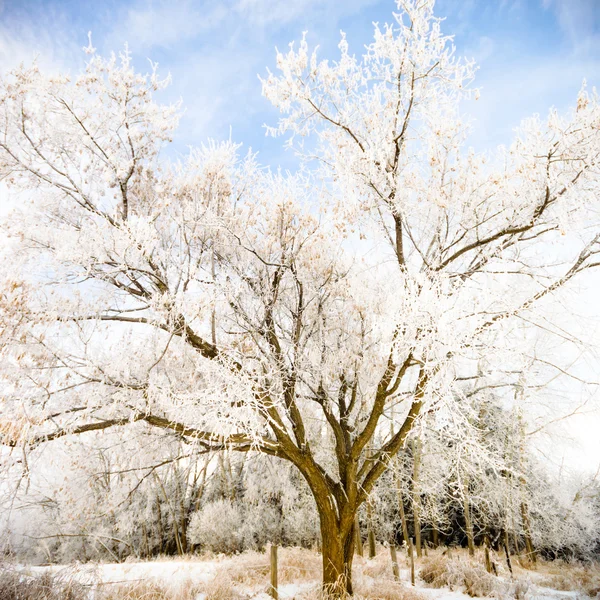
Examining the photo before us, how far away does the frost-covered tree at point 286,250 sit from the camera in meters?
4.55

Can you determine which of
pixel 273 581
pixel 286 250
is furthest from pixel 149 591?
pixel 286 250

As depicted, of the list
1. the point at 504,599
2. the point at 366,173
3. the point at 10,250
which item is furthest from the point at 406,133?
the point at 504,599

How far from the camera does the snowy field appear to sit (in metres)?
4.46

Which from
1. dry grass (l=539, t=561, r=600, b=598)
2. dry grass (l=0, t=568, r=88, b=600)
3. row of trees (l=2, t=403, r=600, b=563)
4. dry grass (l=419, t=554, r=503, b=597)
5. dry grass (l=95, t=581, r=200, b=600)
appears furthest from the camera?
dry grass (l=539, t=561, r=600, b=598)

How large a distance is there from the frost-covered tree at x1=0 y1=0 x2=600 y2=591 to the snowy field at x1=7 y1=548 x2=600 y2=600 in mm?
1279

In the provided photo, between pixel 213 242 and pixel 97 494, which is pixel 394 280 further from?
pixel 97 494

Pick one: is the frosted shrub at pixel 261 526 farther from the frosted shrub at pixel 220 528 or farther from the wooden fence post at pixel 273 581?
the wooden fence post at pixel 273 581

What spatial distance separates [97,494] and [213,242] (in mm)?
4513

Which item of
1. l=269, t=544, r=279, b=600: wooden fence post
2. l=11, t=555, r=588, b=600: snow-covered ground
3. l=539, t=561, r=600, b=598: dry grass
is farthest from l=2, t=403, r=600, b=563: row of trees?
l=269, t=544, r=279, b=600: wooden fence post

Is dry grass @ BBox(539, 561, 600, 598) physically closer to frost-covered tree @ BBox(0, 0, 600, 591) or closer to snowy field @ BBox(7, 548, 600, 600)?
snowy field @ BBox(7, 548, 600, 600)

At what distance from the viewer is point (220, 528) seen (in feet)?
55.3

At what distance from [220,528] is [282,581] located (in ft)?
37.1

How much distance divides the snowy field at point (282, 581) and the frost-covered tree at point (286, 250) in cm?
128

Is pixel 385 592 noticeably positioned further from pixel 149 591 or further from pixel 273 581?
pixel 149 591
